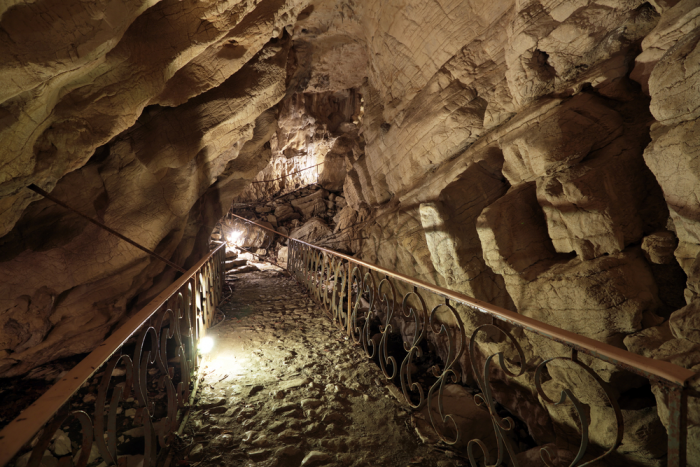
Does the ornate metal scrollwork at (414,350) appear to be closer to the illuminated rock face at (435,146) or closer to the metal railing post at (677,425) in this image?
the metal railing post at (677,425)

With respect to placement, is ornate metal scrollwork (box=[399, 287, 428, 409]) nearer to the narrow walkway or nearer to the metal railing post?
the narrow walkway

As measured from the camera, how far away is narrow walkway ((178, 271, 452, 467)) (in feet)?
8.18

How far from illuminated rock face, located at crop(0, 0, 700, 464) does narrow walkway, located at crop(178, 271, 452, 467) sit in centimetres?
257

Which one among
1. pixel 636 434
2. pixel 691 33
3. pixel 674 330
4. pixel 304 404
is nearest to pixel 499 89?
pixel 691 33

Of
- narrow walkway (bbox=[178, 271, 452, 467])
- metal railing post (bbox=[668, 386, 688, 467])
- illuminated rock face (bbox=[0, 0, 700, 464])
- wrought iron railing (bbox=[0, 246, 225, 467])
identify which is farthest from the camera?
illuminated rock face (bbox=[0, 0, 700, 464])

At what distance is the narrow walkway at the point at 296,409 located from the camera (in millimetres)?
2494

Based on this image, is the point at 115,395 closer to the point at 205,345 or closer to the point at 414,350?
the point at 414,350

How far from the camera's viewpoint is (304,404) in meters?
3.15

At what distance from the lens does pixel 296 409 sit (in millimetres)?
3070

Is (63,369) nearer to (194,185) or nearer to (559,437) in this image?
(194,185)

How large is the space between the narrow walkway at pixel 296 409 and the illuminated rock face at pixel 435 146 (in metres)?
2.57

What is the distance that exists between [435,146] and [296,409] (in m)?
5.79

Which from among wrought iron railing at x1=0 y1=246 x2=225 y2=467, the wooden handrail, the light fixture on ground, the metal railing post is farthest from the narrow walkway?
the metal railing post

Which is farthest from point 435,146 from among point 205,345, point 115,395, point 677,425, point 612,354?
point 115,395
